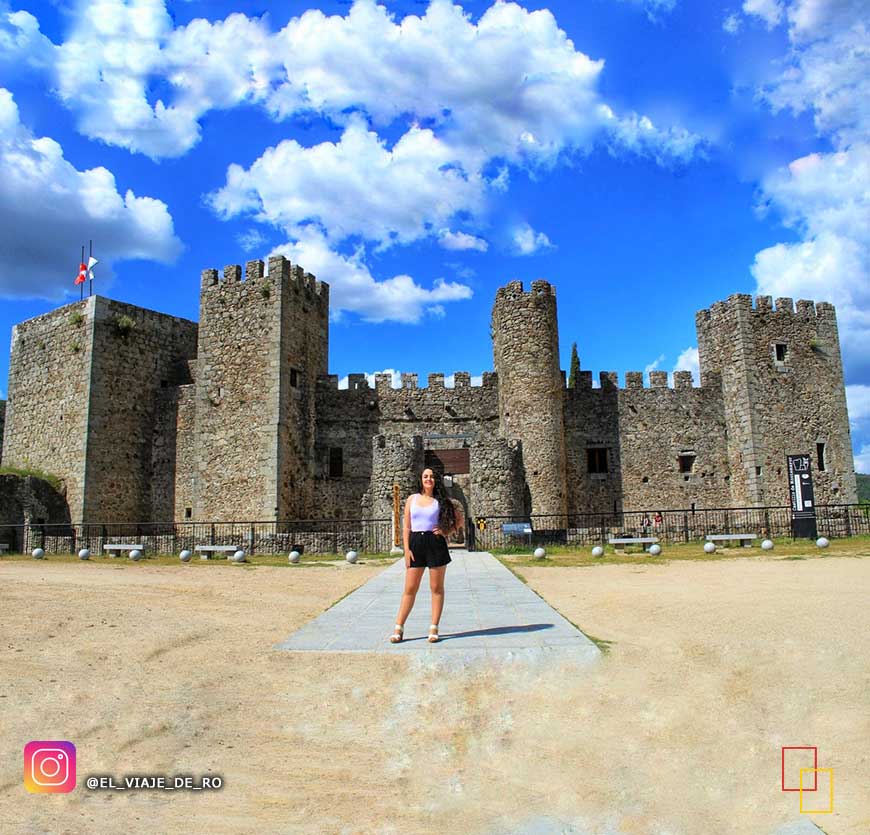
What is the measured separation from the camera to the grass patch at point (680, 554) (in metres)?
16.5

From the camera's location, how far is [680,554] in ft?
60.9

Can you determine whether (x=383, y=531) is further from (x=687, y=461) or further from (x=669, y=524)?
(x=687, y=461)

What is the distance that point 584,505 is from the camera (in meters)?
27.8

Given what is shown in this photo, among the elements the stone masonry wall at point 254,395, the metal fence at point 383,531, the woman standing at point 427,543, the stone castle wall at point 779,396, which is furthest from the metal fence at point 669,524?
the woman standing at point 427,543

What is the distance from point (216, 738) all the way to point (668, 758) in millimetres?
3025

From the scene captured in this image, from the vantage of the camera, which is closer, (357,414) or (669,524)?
(669,524)

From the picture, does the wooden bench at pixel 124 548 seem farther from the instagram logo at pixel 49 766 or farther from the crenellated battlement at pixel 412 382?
the instagram logo at pixel 49 766

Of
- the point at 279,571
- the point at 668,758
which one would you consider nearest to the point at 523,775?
the point at 668,758

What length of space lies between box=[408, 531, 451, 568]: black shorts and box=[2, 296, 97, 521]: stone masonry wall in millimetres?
22771

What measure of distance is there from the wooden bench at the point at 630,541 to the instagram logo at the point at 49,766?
17896 millimetres

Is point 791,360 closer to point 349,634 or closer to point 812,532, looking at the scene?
point 812,532

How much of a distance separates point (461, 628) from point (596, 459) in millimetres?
21733

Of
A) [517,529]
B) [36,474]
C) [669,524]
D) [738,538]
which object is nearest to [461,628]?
[517,529]

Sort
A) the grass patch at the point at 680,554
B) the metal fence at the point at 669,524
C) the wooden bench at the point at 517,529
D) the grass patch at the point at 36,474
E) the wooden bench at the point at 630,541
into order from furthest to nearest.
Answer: the grass patch at the point at 36,474
the metal fence at the point at 669,524
the wooden bench at the point at 517,529
the wooden bench at the point at 630,541
the grass patch at the point at 680,554
